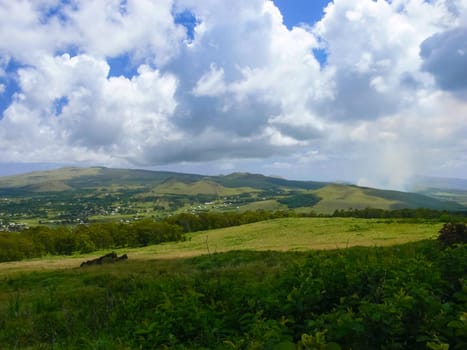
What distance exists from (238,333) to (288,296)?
121 cm

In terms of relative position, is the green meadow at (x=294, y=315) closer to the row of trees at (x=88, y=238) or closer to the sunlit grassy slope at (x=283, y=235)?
the sunlit grassy slope at (x=283, y=235)

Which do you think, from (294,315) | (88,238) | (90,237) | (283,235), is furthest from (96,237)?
(294,315)

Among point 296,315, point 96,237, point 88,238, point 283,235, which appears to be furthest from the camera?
point 96,237

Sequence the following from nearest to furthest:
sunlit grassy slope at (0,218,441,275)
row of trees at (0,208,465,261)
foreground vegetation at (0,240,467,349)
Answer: foreground vegetation at (0,240,467,349), sunlit grassy slope at (0,218,441,275), row of trees at (0,208,465,261)

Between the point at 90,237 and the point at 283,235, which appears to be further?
the point at 90,237

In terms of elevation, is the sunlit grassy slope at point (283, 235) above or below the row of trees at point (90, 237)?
above

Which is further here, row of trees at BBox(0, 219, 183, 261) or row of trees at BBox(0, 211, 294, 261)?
row of trees at BBox(0, 211, 294, 261)

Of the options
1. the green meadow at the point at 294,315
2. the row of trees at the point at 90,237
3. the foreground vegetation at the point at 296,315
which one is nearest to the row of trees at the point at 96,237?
the row of trees at the point at 90,237

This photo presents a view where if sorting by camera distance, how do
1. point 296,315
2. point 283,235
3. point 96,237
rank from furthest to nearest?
point 96,237 < point 283,235 < point 296,315

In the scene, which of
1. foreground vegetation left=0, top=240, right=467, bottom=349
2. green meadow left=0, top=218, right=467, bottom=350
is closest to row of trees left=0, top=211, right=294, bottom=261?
green meadow left=0, top=218, right=467, bottom=350

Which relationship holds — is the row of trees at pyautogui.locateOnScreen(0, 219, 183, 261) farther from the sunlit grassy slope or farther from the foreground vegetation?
the foreground vegetation

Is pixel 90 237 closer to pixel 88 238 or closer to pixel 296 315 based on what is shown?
pixel 88 238

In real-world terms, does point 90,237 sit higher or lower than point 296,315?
lower

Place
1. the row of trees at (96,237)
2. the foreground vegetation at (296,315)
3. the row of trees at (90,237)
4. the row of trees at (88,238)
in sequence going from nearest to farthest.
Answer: the foreground vegetation at (296,315) → the row of trees at (88,238) → the row of trees at (90,237) → the row of trees at (96,237)
